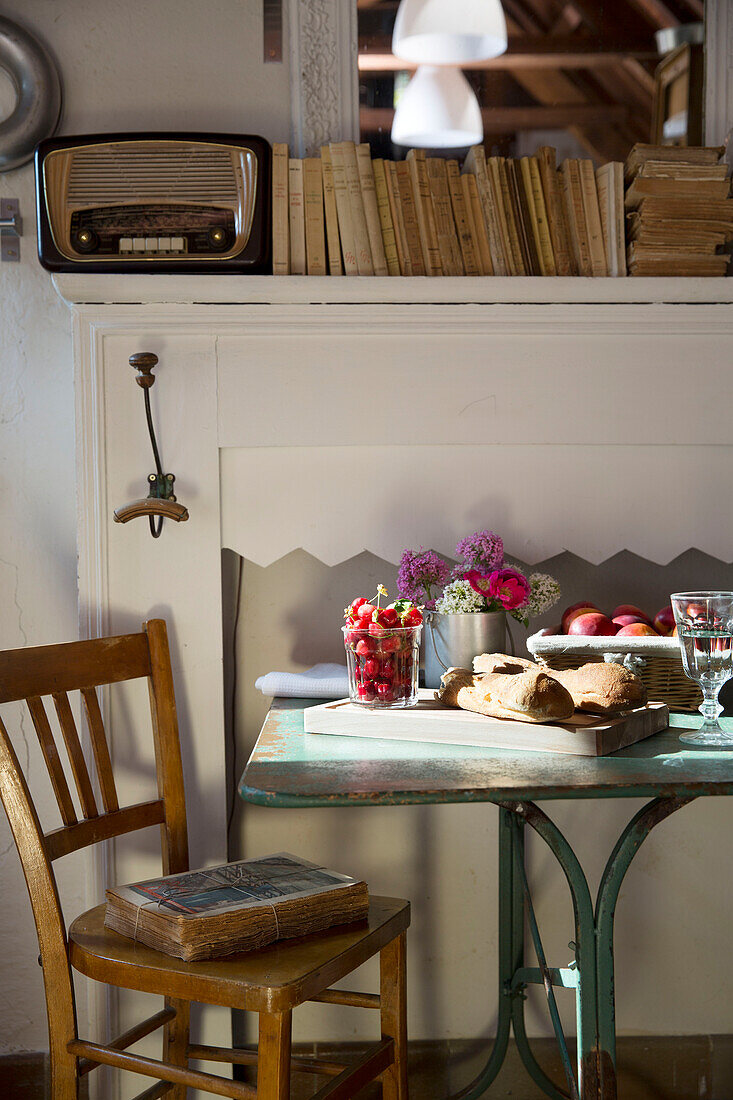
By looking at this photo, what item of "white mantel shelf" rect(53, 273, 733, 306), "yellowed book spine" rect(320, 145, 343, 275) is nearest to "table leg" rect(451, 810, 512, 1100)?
"white mantel shelf" rect(53, 273, 733, 306)

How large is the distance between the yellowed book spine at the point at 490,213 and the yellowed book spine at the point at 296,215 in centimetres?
33

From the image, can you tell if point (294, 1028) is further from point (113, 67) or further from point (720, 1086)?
point (113, 67)

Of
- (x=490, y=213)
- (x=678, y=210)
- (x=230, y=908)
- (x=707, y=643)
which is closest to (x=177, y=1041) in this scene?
(x=230, y=908)

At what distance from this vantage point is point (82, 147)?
188 centimetres

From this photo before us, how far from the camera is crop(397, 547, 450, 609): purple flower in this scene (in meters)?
1.79

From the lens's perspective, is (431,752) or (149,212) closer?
(431,752)

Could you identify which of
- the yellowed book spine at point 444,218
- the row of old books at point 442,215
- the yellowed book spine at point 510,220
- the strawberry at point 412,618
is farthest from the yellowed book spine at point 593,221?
the strawberry at point 412,618

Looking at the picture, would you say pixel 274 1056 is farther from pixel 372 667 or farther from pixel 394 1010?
pixel 372 667

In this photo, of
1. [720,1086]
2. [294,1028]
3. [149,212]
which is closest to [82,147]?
[149,212]

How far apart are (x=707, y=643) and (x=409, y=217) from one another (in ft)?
3.28

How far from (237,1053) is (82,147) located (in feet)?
5.21

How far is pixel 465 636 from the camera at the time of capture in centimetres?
172

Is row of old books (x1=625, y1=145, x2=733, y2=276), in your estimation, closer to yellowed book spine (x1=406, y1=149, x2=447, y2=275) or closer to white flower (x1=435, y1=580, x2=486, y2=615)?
yellowed book spine (x1=406, y1=149, x2=447, y2=275)

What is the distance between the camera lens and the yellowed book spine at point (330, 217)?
1935mm
